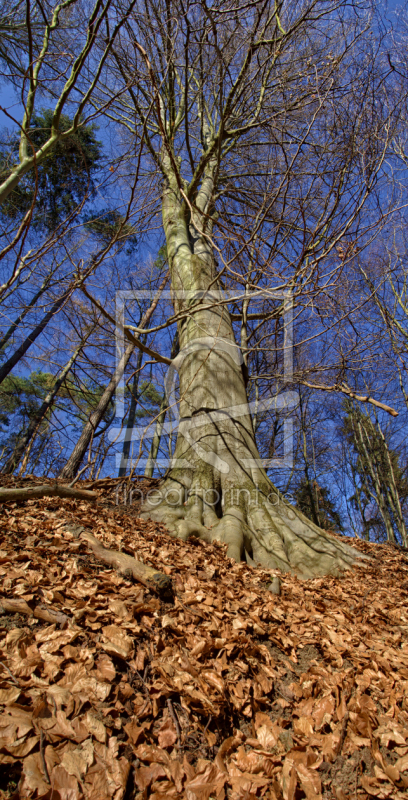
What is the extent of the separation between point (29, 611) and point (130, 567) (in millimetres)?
628

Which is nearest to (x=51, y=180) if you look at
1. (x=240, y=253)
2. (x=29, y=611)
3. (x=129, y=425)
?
(x=129, y=425)

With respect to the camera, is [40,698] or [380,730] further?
[380,730]

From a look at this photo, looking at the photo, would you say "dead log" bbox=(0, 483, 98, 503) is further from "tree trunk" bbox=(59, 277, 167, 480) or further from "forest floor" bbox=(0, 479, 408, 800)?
"tree trunk" bbox=(59, 277, 167, 480)

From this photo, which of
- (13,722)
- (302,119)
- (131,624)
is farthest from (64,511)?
(302,119)

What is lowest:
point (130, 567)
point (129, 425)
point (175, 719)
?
point (175, 719)

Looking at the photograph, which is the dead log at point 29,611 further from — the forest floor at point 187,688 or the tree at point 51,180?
the tree at point 51,180

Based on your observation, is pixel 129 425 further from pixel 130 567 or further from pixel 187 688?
pixel 187 688

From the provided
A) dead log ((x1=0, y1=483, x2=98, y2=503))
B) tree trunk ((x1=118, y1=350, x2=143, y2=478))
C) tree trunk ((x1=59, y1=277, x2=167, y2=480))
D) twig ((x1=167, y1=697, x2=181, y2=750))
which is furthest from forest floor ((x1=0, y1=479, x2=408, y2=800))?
tree trunk ((x1=118, y1=350, x2=143, y2=478))

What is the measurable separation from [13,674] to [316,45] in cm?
639

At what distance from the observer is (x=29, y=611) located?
5.01 feet

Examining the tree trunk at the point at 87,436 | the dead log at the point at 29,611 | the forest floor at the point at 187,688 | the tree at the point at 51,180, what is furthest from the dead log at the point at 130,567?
the tree at the point at 51,180

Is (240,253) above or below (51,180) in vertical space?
below

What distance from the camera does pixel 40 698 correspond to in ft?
3.81

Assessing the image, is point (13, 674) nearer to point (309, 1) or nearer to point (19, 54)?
point (309, 1)
